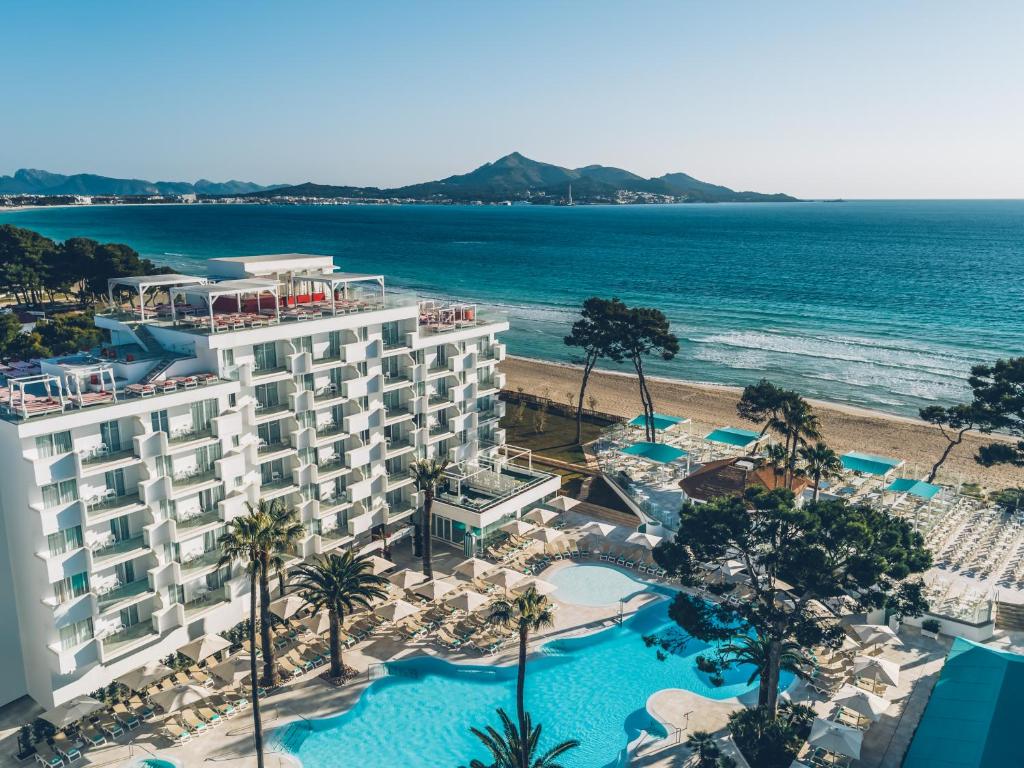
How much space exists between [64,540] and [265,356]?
12981 mm

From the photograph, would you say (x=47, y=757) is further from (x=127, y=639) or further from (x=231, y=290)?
(x=231, y=290)

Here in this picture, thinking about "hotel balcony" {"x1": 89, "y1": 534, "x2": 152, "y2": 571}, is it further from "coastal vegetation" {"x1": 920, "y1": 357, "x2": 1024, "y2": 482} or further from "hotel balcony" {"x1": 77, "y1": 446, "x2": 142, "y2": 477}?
"coastal vegetation" {"x1": 920, "y1": 357, "x2": 1024, "y2": 482}

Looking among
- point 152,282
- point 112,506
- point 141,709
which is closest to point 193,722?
point 141,709

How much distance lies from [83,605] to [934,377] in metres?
97.7

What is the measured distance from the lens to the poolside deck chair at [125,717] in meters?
31.4

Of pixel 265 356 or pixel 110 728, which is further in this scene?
pixel 265 356

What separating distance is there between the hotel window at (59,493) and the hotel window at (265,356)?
10.9m

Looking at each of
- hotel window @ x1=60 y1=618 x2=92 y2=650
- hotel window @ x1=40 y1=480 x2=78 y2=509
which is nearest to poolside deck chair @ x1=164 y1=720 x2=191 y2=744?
hotel window @ x1=60 y1=618 x2=92 y2=650

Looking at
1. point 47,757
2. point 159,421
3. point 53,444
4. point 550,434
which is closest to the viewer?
point 47,757

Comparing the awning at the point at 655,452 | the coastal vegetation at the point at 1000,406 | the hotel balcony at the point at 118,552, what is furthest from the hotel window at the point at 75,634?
the coastal vegetation at the point at 1000,406

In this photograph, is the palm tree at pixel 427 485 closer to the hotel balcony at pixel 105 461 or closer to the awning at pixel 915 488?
the hotel balcony at pixel 105 461

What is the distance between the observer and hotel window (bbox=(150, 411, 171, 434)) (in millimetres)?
33278

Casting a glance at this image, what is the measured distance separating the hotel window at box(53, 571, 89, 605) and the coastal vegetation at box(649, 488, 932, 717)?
24.5 metres

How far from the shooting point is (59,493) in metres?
30.0
